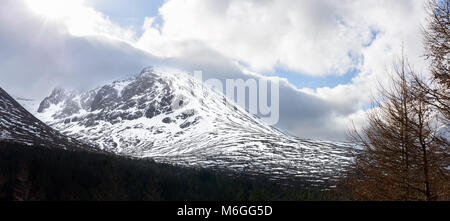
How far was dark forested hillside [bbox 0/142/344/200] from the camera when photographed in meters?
102

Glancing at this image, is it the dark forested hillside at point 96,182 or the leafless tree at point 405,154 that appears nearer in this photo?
the leafless tree at point 405,154

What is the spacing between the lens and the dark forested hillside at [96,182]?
334 ft

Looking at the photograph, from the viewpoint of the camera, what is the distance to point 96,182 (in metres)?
111

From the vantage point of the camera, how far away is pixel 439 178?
11523 millimetres

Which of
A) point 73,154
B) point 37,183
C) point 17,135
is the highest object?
point 17,135

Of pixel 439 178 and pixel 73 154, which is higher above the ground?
pixel 73 154

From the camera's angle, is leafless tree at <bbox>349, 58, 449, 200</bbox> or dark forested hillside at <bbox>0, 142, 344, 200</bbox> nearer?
leafless tree at <bbox>349, 58, 449, 200</bbox>

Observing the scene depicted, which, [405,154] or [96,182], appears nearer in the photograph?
[405,154]
